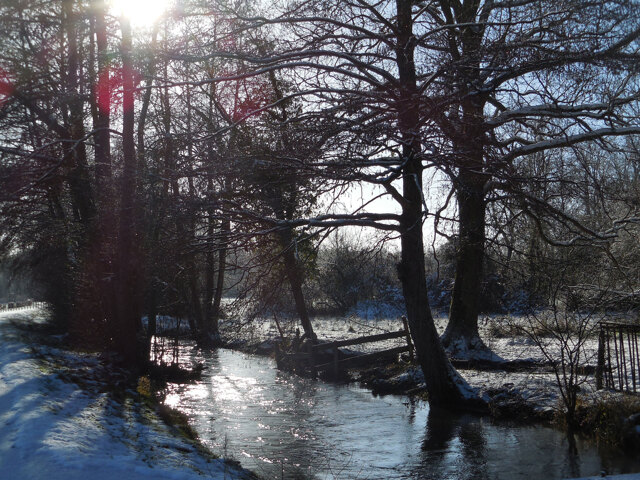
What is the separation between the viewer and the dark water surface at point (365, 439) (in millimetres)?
8922

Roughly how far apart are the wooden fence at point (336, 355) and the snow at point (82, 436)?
797cm

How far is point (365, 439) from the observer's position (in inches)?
437

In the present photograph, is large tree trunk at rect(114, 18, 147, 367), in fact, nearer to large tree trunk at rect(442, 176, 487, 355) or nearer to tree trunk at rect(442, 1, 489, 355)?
tree trunk at rect(442, 1, 489, 355)

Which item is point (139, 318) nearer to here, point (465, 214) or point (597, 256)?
point (465, 214)

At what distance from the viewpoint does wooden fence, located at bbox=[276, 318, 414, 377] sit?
1884 cm

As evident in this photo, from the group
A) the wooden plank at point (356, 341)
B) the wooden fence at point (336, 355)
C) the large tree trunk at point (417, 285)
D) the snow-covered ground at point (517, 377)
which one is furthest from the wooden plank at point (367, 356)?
the large tree trunk at point (417, 285)

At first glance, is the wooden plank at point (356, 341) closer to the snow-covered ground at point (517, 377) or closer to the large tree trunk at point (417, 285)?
the snow-covered ground at point (517, 377)

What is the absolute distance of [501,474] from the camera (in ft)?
28.6

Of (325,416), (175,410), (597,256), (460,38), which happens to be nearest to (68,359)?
(175,410)

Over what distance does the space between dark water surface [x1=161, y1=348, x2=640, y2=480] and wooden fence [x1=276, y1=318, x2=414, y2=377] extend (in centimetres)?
234

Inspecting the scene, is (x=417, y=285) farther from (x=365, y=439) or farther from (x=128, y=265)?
(x=128, y=265)

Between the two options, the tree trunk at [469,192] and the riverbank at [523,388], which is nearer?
the riverbank at [523,388]

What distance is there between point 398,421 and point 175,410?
15.9ft

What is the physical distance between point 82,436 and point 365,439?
5444mm
